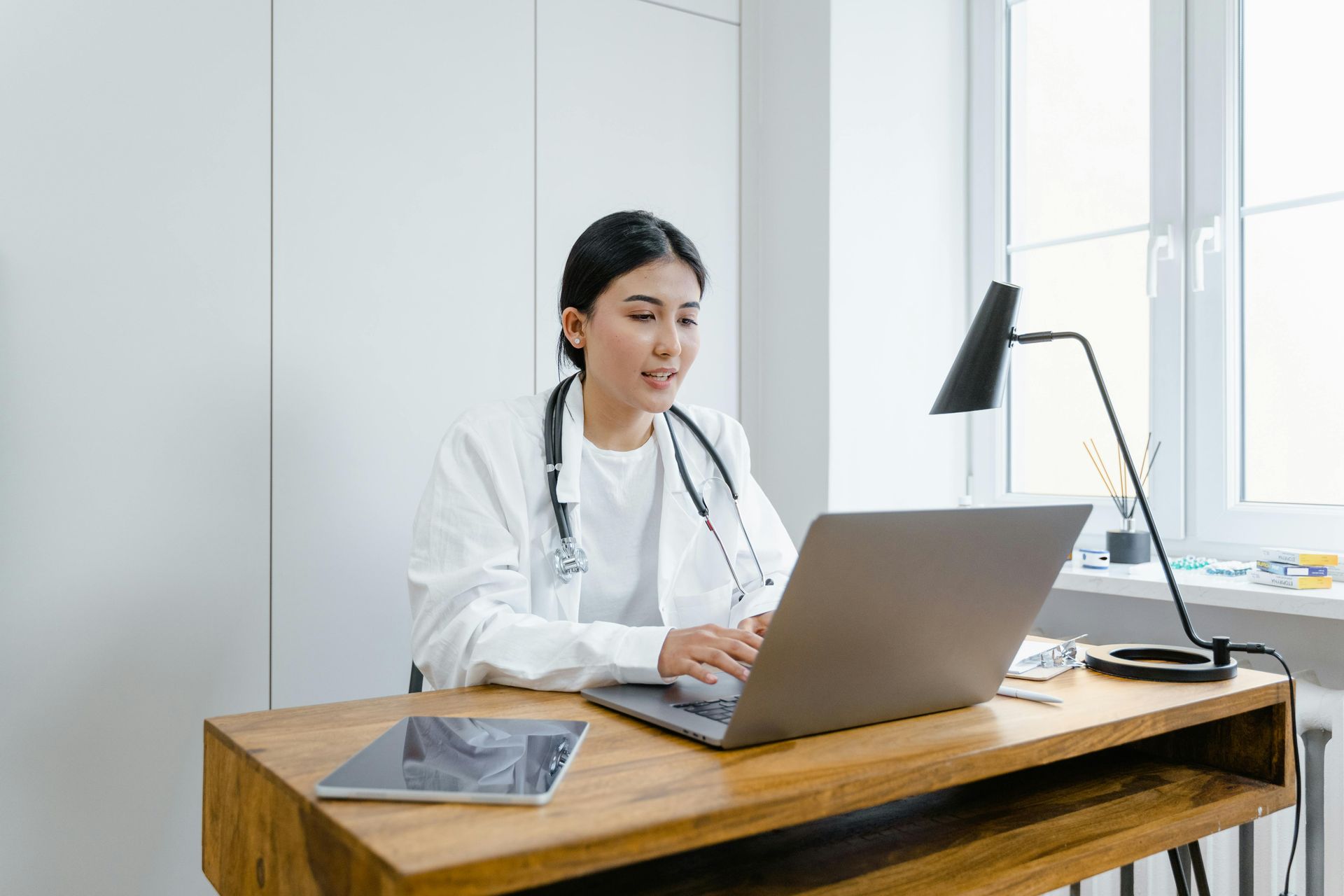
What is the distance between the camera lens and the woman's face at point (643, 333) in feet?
5.16

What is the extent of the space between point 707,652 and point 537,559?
0.50 meters

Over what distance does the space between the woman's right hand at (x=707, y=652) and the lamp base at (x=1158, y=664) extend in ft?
1.57

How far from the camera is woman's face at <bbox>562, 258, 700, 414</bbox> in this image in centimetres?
157

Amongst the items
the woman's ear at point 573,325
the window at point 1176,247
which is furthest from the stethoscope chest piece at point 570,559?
the window at point 1176,247

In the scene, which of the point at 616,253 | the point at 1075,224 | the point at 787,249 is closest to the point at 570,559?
the point at 616,253

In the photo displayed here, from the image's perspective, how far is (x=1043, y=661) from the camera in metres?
1.23

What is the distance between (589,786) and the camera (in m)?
0.75

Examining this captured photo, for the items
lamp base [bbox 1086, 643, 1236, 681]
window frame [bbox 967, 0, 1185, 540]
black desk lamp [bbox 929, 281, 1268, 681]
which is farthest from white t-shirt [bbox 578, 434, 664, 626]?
window frame [bbox 967, 0, 1185, 540]

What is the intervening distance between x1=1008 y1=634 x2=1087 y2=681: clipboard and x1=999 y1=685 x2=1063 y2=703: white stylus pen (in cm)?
5

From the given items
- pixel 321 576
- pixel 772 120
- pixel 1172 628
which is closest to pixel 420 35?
pixel 772 120

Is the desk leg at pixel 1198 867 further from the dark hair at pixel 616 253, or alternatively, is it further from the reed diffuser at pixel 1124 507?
the dark hair at pixel 616 253

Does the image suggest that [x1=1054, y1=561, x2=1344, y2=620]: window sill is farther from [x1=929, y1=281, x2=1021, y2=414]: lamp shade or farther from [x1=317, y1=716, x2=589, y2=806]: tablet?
[x1=317, y1=716, x2=589, y2=806]: tablet

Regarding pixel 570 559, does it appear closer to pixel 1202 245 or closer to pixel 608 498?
pixel 608 498

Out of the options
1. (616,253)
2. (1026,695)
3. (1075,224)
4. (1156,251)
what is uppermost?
(1075,224)
